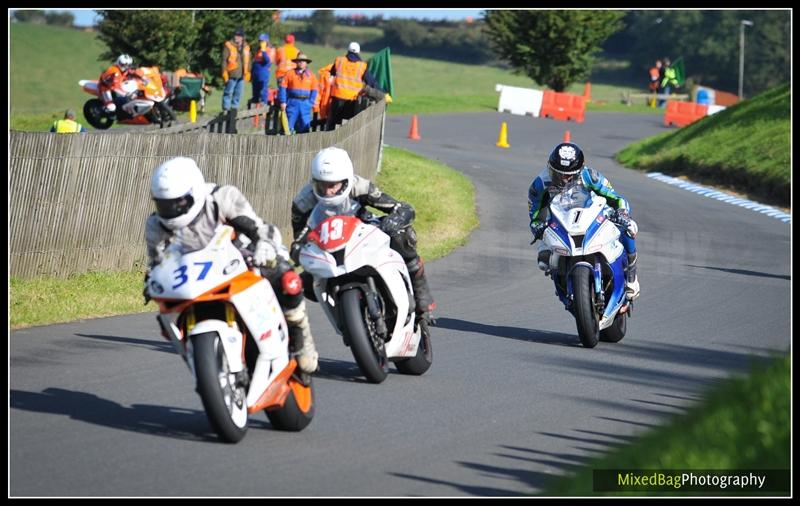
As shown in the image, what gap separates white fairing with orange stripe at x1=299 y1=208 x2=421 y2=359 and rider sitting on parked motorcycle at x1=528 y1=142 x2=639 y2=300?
2591 millimetres

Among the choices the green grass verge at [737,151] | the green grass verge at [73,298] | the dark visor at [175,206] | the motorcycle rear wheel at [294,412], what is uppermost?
the dark visor at [175,206]

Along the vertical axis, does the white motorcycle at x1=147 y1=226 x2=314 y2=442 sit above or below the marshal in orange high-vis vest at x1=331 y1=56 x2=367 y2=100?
above

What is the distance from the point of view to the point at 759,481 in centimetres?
565

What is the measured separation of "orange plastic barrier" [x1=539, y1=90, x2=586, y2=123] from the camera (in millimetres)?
46062

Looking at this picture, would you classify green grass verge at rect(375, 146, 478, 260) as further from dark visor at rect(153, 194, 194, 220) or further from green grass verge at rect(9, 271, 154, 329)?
dark visor at rect(153, 194, 194, 220)

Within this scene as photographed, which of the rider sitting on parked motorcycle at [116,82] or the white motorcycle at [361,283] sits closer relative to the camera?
the white motorcycle at [361,283]

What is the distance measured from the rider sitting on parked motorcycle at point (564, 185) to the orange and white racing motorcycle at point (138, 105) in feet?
54.1

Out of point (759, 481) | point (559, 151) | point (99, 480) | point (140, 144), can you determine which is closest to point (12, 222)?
point (140, 144)

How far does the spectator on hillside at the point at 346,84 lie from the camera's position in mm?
23453

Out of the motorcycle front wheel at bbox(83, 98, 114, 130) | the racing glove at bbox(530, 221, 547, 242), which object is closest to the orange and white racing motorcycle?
the motorcycle front wheel at bbox(83, 98, 114, 130)

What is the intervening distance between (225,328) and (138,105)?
20613mm

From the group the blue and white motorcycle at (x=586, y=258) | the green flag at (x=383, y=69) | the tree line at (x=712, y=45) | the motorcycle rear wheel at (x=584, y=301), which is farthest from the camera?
the tree line at (x=712, y=45)

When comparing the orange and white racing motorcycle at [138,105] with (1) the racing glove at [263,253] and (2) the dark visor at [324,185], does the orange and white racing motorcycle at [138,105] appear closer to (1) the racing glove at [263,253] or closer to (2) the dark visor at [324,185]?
(2) the dark visor at [324,185]

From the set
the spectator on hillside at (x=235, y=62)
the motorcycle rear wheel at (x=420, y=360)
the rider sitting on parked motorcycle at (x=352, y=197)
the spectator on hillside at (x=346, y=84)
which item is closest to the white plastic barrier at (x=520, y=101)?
the spectator on hillside at (x=235, y=62)
